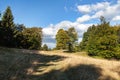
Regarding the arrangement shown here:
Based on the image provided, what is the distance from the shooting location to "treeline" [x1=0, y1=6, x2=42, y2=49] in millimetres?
75375

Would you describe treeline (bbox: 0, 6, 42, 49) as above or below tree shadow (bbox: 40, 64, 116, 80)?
above

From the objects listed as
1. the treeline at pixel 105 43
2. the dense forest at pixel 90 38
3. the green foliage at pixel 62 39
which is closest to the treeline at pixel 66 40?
the green foliage at pixel 62 39

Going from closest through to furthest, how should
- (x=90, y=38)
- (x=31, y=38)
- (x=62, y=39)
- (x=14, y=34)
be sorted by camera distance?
(x=14, y=34) → (x=90, y=38) → (x=31, y=38) → (x=62, y=39)

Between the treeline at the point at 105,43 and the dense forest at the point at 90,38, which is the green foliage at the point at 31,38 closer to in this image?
the dense forest at the point at 90,38

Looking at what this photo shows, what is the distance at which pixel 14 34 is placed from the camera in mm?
84125

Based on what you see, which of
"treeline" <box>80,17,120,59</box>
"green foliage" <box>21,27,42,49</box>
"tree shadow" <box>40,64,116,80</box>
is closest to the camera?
"tree shadow" <box>40,64,116,80</box>

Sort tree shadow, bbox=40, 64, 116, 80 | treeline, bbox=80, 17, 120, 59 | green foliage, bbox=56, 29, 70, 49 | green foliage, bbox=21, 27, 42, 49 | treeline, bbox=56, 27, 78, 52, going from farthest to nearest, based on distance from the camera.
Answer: treeline, bbox=56, 27, 78, 52, green foliage, bbox=56, 29, 70, 49, green foliage, bbox=21, 27, 42, 49, treeline, bbox=80, 17, 120, 59, tree shadow, bbox=40, 64, 116, 80

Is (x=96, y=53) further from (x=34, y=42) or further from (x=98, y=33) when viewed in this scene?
(x=34, y=42)

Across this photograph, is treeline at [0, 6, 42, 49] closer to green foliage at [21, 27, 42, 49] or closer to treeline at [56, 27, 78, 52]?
green foliage at [21, 27, 42, 49]

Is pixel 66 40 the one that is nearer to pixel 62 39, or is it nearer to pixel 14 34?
pixel 62 39

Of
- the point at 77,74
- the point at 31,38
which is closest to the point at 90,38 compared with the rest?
the point at 31,38

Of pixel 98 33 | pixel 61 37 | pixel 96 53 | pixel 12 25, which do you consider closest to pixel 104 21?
pixel 98 33

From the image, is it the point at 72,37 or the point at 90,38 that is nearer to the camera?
the point at 90,38

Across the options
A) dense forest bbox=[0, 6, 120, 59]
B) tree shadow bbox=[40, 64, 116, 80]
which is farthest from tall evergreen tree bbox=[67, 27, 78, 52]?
tree shadow bbox=[40, 64, 116, 80]
